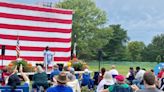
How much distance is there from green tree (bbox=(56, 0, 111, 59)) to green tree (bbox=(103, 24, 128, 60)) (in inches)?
749

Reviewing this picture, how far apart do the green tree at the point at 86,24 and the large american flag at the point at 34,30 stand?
51.9m

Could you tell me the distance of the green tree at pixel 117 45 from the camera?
397 ft

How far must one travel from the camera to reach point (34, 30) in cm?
3688

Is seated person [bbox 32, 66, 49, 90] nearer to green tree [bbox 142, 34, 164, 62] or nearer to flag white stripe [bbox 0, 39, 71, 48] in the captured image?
flag white stripe [bbox 0, 39, 71, 48]

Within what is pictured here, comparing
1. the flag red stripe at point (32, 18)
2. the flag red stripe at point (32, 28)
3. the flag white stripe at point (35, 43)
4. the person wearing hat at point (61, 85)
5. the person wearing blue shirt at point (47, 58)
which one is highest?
the flag red stripe at point (32, 18)

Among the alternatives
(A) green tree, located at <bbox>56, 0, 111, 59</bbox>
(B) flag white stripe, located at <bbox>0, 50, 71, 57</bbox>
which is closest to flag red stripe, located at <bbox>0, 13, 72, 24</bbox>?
(B) flag white stripe, located at <bbox>0, 50, 71, 57</bbox>

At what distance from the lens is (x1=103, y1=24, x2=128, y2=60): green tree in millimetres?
120938

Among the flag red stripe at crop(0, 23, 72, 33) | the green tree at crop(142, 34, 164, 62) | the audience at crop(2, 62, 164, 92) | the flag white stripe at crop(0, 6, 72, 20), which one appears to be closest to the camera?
the audience at crop(2, 62, 164, 92)

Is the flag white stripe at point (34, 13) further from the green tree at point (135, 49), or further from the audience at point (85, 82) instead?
the green tree at point (135, 49)

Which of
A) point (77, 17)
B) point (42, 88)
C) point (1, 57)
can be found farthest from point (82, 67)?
point (77, 17)

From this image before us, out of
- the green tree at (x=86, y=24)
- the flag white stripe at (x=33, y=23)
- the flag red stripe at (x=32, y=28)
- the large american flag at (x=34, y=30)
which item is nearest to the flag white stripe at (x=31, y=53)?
the large american flag at (x=34, y=30)

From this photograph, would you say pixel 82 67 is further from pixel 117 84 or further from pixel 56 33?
pixel 117 84

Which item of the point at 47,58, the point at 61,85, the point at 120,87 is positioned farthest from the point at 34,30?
the point at 61,85

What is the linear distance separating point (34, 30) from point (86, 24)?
187 ft
